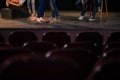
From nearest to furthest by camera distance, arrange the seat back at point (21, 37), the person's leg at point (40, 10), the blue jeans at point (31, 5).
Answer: the seat back at point (21, 37), the person's leg at point (40, 10), the blue jeans at point (31, 5)

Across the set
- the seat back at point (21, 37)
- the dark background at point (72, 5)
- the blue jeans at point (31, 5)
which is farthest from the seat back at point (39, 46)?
the dark background at point (72, 5)

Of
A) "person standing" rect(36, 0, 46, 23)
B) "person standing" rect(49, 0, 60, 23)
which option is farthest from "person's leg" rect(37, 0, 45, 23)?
"person standing" rect(49, 0, 60, 23)

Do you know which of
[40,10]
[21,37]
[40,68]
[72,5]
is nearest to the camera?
[40,68]

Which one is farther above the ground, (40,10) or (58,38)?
(40,10)

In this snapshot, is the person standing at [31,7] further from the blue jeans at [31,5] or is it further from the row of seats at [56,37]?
the row of seats at [56,37]

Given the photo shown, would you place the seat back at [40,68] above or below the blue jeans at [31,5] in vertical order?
below

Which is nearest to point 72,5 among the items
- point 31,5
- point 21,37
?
point 31,5

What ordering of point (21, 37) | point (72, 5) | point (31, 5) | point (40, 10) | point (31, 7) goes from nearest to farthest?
point (21, 37) < point (40, 10) < point (31, 5) < point (31, 7) < point (72, 5)

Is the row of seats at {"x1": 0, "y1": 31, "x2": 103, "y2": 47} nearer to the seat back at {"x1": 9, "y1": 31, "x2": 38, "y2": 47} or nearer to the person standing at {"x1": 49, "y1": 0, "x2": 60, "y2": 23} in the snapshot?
the seat back at {"x1": 9, "y1": 31, "x2": 38, "y2": 47}

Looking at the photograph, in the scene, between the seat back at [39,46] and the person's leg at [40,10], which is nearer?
the seat back at [39,46]

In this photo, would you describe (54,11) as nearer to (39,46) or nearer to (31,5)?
(31,5)

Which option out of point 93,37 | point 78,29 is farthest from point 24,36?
point 78,29

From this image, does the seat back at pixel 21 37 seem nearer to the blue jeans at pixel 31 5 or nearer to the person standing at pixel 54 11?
the person standing at pixel 54 11

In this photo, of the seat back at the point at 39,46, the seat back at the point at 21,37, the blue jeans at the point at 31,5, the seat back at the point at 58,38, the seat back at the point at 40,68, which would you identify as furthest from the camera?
the blue jeans at the point at 31,5
